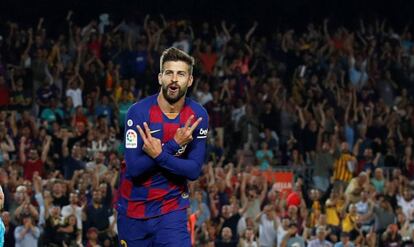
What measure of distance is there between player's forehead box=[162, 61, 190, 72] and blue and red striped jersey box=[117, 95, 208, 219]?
28 centimetres

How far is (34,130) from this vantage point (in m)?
19.6

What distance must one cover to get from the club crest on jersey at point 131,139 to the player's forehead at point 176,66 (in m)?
0.51

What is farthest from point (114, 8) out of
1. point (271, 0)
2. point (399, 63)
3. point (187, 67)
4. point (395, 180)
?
point (187, 67)

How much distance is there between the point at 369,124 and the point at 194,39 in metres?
4.78

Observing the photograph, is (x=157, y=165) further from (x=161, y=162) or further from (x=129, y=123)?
(x=129, y=123)

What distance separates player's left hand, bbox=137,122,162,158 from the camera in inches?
323

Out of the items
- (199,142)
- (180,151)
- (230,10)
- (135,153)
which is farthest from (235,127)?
(135,153)

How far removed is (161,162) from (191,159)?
11.3 inches


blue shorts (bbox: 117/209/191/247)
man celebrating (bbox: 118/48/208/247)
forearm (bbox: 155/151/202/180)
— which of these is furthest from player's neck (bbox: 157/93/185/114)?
blue shorts (bbox: 117/209/191/247)

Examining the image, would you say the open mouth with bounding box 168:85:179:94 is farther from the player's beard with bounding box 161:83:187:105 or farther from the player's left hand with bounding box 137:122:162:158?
the player's left hand with bounding box 137:122:162:158

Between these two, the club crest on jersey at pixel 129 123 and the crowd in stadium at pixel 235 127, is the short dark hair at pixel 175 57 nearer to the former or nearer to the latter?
the club crest on jersey at pixel 129 123

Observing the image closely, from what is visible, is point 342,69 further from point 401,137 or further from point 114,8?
point 114,8

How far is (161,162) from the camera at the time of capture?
8203 millimetres

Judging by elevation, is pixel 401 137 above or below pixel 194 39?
below
